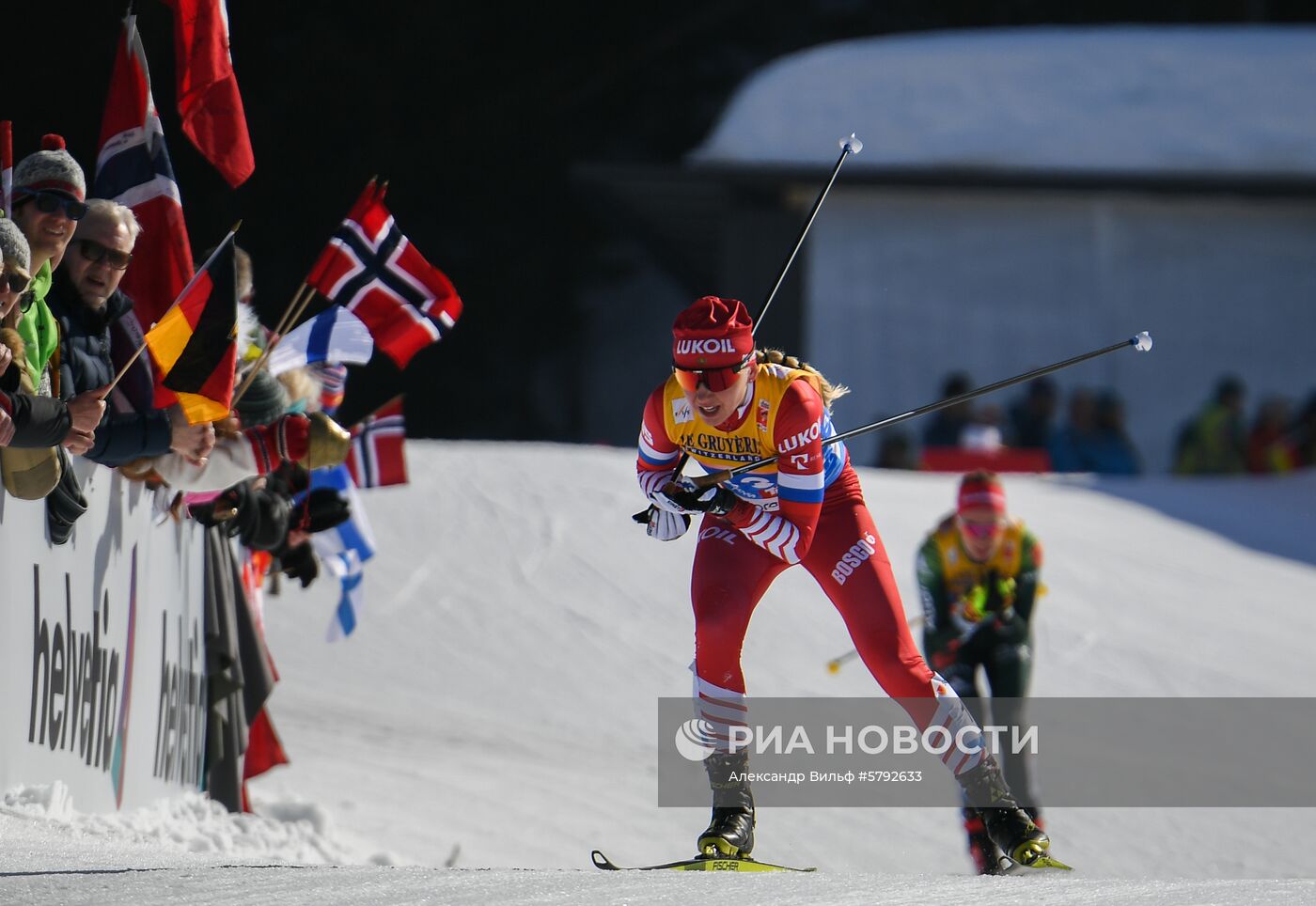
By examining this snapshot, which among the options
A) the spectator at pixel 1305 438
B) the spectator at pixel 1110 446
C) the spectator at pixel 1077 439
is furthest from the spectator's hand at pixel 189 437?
the spectator at pixel 1305 438

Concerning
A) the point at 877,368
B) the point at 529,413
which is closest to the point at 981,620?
the point at 877,368

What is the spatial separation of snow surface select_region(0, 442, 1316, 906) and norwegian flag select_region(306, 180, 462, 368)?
1778 mm

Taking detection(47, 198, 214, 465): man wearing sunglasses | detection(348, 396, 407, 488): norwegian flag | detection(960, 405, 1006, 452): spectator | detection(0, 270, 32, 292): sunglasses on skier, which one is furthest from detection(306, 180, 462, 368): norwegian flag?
detection(960, 405, 1006, 452): spectator

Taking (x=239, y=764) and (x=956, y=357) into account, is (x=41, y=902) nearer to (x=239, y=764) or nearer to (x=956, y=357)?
(x=239, y=764)

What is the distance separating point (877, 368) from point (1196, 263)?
3420 mm

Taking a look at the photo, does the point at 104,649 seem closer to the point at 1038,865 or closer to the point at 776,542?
the point at 776,542

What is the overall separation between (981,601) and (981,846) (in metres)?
1.95

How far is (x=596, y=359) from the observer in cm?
2508

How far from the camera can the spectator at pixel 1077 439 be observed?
1574 centimetres

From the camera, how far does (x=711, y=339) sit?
5484mm

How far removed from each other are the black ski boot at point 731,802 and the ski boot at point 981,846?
0.66 m

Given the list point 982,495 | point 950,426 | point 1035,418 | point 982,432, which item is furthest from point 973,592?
point 1035,418

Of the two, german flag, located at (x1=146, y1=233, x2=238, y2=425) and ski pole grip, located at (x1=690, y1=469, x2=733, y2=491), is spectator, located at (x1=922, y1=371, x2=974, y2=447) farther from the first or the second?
german flag, located at (x1=146, y1=233, x2=238, y2=425)

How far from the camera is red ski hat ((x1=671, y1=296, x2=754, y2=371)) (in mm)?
5484
